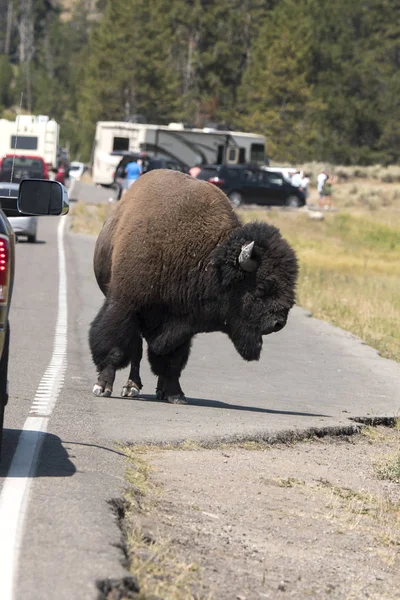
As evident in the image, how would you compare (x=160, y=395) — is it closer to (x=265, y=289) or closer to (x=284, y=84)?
(x=265, y=289)

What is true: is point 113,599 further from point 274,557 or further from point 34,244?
point 34,244

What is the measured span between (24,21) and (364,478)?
6021 inches

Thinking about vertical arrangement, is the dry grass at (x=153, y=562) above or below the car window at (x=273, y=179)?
above

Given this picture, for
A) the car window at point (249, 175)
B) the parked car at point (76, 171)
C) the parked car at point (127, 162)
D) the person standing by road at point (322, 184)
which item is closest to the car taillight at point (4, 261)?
the parked car at point (127, 162)

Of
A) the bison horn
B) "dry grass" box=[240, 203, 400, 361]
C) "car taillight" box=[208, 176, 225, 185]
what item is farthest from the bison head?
"car taillight" box=[208, 176, 225, 185]

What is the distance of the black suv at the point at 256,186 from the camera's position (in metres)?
52.3

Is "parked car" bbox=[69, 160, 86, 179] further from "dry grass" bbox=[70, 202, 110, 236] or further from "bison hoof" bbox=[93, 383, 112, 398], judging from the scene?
"bison hoof" bbox=[93, 383, 112, 398]

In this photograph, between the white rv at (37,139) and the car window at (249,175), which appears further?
the car window at (249,175)

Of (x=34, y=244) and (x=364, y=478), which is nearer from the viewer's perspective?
(x=364, y=478)

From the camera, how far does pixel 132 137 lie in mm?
63469

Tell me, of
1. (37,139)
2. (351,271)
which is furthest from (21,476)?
(37,139)

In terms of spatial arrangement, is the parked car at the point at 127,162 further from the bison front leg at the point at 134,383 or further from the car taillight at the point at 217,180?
the bison front leg at the point at 134,383

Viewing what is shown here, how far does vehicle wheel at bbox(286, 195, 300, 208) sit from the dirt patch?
1749 inches

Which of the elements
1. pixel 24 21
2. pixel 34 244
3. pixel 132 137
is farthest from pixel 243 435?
pixel 24 21
